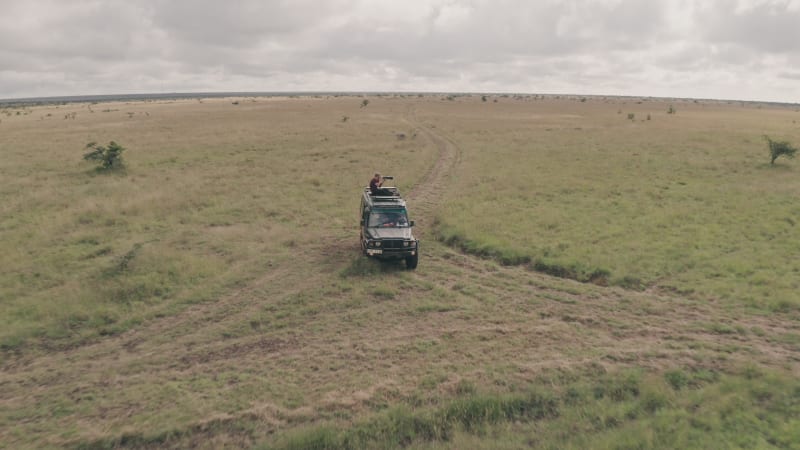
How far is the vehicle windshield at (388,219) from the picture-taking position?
1639 centimetres

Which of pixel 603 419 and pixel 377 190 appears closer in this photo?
pixel 603 419

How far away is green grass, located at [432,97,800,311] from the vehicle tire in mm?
2984

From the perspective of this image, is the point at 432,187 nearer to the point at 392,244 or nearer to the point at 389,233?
the point at 389,233

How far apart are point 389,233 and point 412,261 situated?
1.32 meters

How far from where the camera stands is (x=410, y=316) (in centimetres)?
1275

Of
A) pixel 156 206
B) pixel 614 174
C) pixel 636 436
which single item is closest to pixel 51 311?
pixel 156 206

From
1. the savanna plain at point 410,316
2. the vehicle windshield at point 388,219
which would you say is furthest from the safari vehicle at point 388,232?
the savanna plain at point 410,316

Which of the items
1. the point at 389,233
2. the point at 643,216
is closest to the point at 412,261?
the point at 389,233

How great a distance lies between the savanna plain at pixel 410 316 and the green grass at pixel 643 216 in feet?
0.46

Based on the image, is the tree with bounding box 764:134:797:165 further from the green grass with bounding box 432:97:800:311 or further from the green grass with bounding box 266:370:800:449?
the green grass with bounding box 266:370:800:449

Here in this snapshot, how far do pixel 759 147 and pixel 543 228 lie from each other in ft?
100

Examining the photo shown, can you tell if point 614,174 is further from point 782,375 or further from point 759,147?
point 782,375

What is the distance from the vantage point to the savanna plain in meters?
8.53

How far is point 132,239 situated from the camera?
18.8 meters
